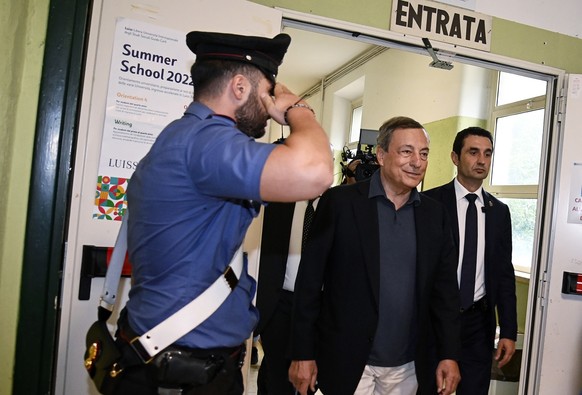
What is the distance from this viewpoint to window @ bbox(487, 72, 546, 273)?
3.55m

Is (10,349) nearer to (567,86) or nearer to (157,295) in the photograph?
(157,295)

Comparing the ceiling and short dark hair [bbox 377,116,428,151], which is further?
the ceiling

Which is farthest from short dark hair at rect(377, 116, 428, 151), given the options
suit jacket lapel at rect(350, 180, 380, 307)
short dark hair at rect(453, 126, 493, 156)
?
short dark hair at rect(453, 126, 493, 156)

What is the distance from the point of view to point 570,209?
2.45m

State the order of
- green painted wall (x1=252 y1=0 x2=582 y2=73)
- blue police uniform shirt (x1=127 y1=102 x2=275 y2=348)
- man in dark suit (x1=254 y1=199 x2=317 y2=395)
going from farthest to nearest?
green painted wall (x1=252 y1=0 x2=582 y2=73)
man in dark suit (x1=254 y1=199 x2=317 y2=395)
blue police uniform shirt (x1=127 y1=102 x2=275 y2=348)

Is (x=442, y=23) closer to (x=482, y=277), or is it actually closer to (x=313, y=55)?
(x=482, y=277)

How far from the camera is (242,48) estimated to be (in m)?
1.00

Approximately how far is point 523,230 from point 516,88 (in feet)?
4.09

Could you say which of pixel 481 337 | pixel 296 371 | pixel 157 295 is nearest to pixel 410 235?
pixel 296 371

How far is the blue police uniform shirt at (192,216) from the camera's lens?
2.78ft

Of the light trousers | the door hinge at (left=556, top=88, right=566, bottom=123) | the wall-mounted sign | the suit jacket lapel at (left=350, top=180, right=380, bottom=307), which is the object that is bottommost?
the light trousers

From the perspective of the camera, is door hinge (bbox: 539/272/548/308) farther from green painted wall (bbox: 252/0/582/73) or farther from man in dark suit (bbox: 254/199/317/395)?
man in dark suit (bbox: 254/199/317/395)

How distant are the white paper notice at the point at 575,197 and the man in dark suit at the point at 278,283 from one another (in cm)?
156

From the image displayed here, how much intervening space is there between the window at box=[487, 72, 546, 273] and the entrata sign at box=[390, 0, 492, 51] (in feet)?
4.81
